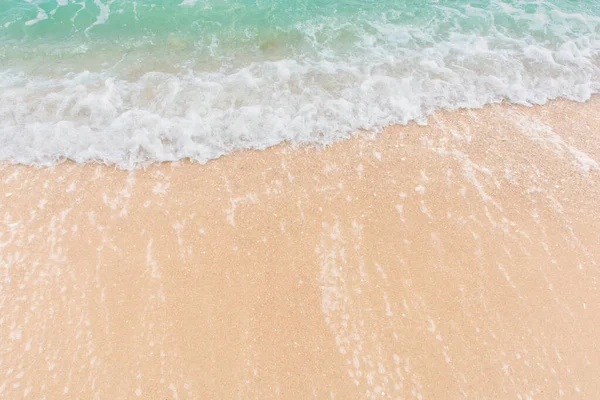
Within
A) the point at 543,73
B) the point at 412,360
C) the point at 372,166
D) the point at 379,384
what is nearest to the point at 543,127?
the point at 543,73

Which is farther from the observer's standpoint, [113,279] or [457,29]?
[457,29]

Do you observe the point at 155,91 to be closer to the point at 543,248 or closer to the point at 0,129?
the point at 0,129

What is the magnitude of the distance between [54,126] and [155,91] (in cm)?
164

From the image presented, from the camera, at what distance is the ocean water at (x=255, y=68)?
5887 mm

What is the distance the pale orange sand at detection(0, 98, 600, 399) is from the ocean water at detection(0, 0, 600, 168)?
2.11 feet

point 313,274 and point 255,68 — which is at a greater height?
point 255,68

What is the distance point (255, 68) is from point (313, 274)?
15.0ft

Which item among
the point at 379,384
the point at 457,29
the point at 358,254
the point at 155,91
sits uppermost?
the point at 457,29

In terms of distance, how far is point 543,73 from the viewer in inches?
288

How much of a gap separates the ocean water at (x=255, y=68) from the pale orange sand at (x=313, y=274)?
0.64 m

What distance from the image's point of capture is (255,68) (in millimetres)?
7340

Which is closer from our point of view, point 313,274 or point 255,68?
point 313,274

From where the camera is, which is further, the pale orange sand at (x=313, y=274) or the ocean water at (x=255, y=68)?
the ocean water at (x=255, y=68)

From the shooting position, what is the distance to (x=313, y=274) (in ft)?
14.3
